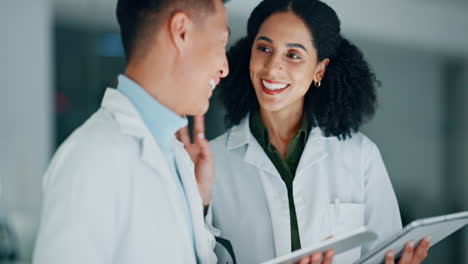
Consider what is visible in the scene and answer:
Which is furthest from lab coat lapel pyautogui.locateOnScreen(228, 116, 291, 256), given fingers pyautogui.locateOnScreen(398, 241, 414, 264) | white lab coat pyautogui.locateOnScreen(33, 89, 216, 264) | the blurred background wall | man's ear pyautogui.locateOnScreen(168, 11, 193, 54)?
the blurred background wall

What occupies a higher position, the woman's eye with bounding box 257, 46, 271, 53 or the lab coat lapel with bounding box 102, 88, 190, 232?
the woman's eye with bounding box 257, 46, 271, 53

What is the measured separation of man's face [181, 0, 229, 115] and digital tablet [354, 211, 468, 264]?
59 centimetres

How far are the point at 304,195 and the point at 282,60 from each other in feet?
1.43

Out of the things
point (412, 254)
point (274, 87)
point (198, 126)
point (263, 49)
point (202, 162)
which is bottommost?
point (412, 254)

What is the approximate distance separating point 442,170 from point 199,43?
272 centimetres

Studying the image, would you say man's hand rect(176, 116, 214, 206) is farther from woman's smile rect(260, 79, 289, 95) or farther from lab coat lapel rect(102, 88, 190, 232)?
lab coat lapel rect(102, 88, 190, 232)

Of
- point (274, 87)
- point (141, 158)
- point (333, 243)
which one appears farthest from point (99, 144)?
point (274, 87)

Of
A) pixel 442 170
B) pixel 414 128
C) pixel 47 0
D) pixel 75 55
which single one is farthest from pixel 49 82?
pixel 442 170

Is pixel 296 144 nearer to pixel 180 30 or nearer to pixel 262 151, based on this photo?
pixel 262 151

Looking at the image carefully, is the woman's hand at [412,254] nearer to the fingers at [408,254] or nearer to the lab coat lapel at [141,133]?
the fingers at [408,254]

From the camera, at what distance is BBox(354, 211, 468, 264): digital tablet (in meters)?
1.38

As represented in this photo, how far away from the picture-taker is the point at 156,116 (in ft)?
4.37

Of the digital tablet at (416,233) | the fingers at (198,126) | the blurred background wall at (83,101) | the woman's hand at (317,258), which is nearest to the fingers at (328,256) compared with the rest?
the woman's hand at (317,258)

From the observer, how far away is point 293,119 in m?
1.84
